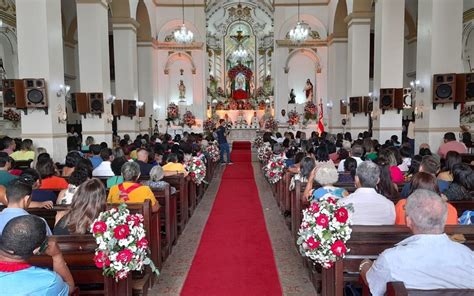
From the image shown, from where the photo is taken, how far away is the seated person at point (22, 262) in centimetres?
185

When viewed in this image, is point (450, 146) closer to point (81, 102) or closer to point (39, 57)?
point (39, 57)

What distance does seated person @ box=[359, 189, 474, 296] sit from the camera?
1.96 meters

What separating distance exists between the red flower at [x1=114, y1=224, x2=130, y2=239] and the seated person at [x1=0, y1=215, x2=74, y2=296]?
84 centimetres

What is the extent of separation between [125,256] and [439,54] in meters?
8.11

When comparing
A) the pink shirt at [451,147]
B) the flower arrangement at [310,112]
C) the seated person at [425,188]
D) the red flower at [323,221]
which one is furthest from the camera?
the flower arrangement at [310,112]

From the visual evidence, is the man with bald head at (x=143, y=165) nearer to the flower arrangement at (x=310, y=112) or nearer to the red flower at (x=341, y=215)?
the red flower at (x=341, y=215)

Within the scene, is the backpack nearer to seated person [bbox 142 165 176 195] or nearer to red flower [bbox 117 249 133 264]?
seated person [bbox 142 165 176 195]

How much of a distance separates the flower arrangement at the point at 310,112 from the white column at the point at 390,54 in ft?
25.1

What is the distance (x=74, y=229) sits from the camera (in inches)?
122

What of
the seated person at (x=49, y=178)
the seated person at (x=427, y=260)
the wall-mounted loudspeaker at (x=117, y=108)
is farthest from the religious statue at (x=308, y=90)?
the seated person at (x=427, y=260)

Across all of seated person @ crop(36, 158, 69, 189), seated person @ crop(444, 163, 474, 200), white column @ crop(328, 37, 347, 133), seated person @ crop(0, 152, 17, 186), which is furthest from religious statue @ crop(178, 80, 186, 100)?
seated person @ crop(444, 163, 474, 200)

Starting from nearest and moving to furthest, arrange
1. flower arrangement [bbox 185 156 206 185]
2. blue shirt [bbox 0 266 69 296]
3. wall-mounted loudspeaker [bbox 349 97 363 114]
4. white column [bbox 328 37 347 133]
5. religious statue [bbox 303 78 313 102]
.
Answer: blue shirt [bbox 0 266 69 296] < flower arrangement [bbox 185 156 206 185] < wall-mounted loudspeaker [bbox 349 97 363 114] < white column [bbox 328 37 347 133] < religious statue [bbox 303 78 313 102]

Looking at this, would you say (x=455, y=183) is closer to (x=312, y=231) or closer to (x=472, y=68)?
(x=312, y=231)

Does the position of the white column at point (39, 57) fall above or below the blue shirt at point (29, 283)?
above
